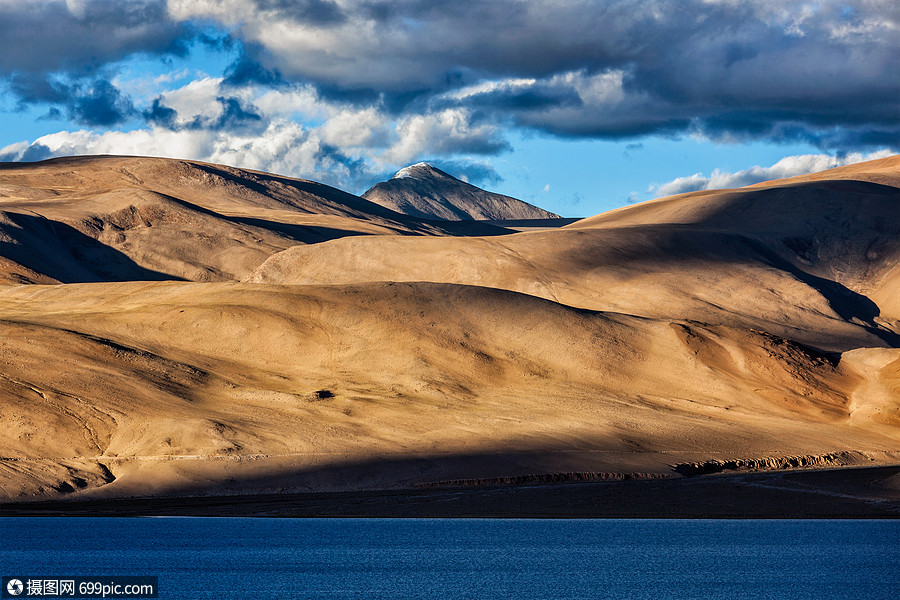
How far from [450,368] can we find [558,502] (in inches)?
767

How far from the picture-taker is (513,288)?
94.4 meters

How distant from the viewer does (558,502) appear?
4534 centimetres

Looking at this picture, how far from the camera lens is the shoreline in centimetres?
4297

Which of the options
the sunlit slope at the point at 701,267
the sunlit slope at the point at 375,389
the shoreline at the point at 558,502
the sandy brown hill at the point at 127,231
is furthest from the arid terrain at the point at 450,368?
the sandy brown hill at the point at 127,231

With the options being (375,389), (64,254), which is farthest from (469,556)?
(64,254)

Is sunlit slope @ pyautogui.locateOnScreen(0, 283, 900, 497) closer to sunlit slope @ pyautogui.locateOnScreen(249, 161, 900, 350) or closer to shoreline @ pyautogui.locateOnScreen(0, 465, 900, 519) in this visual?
shoreline @ pyautogui.locateOnScreen(0, 465, 900, 519)

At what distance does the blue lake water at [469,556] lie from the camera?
94.9ft

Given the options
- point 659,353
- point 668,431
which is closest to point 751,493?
point 668,431

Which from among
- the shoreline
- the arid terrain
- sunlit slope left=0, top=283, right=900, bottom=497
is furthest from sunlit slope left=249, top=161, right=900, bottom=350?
the shoreline

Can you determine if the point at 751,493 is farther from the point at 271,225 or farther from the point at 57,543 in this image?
the point at 271,225

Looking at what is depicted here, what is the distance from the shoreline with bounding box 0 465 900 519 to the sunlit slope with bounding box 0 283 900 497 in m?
1.71

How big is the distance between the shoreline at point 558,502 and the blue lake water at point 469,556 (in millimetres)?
1596

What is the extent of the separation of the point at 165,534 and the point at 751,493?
955 inches

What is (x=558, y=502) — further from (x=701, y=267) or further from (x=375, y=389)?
(x=701, y=267)
